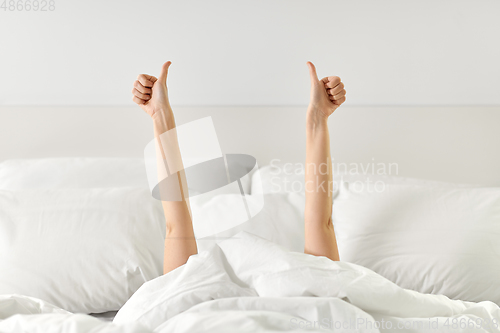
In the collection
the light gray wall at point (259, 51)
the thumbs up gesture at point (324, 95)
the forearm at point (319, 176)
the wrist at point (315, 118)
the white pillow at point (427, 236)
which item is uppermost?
the light gray wall at point (259, 51)

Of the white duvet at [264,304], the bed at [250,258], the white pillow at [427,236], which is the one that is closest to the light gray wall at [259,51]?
the bed at [250,258]

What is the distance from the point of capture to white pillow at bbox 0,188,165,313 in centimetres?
113

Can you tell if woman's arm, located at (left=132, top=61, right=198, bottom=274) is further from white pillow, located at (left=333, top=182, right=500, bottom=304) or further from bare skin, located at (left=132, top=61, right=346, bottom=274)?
white pillow, located at (left=333, top=182, right=500, bottom=304)

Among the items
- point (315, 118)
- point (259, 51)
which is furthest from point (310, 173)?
point (259, 51)

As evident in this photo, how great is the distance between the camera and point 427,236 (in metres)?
1.25

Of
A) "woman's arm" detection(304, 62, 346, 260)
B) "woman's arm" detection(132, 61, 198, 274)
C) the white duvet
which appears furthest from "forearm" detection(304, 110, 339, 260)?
"woman's arm" detection(132, 61, 198, 274)

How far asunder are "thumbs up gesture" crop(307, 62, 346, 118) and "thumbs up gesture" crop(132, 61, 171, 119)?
46 centimetres

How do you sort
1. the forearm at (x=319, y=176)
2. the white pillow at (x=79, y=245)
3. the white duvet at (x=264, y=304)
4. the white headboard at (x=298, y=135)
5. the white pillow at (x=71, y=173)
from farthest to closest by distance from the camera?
the white headboard at (x=298, y=135) → the white pillow at (x=71, y=173) → the forearm at (x=319, y=176) → the white pillow at (x=79, y=245) → the white duvet at (x=264, y=304)

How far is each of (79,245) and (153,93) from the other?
1.64 ft

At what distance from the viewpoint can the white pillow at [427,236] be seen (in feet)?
3.88

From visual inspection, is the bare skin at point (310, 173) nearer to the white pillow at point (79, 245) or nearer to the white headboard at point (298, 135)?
the white pillow at point (79, 245)

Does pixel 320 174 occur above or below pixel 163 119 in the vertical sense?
below

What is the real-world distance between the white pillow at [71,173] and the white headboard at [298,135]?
19 cm

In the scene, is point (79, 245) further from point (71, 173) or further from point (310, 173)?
point (310, 173)
